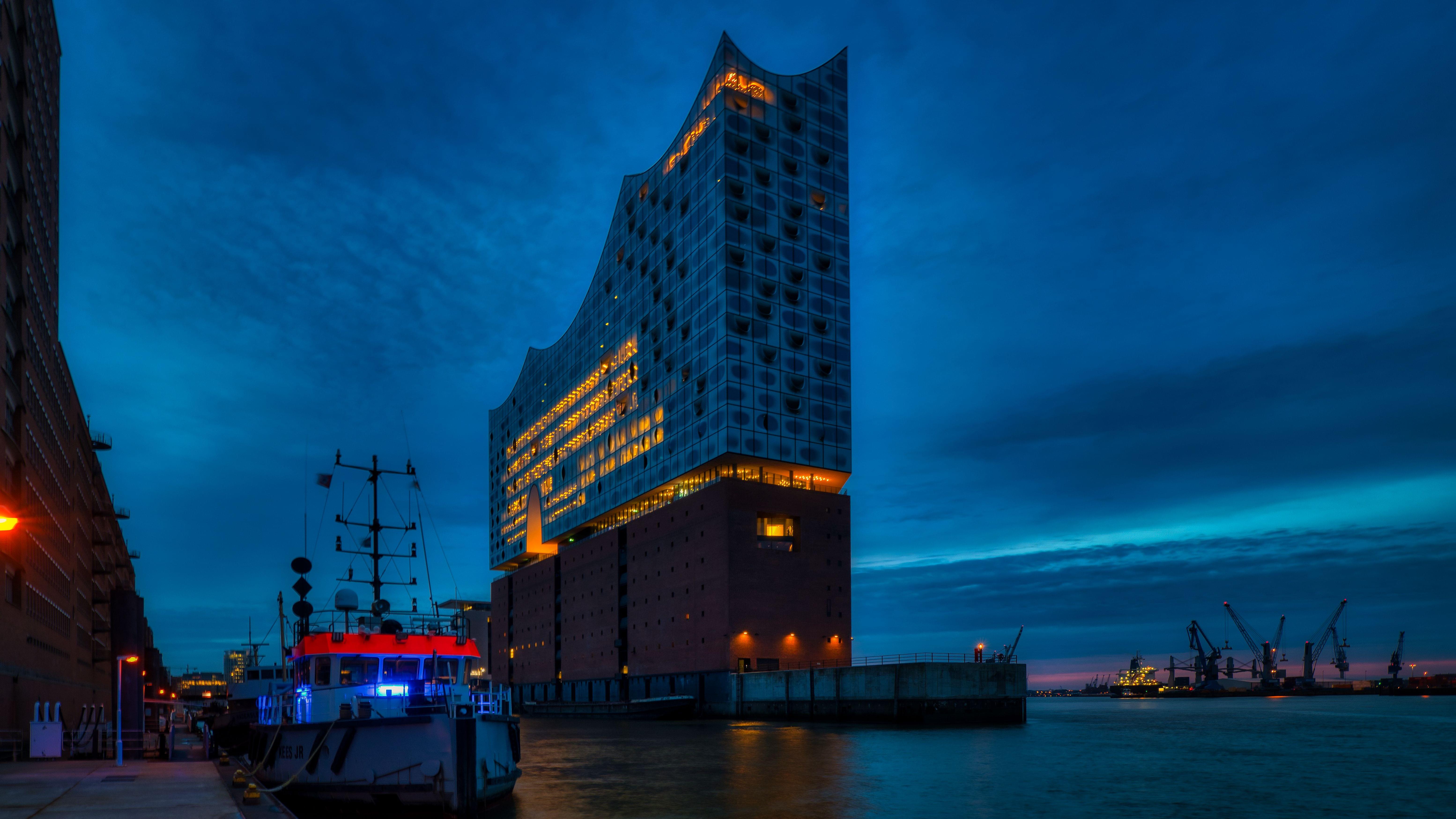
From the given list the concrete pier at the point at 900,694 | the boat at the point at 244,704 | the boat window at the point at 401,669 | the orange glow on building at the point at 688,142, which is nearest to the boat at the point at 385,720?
the boat window at the point at 401,669

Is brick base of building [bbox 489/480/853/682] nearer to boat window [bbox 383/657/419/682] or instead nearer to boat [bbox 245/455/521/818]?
boat [bbox 245/455/521/818]

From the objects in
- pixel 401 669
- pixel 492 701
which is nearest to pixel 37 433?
pixel 401 669

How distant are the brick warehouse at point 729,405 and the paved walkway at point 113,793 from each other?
6718 centimetres

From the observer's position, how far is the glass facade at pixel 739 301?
319 feet

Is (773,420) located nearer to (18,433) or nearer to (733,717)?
(733,717)

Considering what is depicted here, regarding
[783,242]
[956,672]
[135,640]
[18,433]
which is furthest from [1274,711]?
[18,433]

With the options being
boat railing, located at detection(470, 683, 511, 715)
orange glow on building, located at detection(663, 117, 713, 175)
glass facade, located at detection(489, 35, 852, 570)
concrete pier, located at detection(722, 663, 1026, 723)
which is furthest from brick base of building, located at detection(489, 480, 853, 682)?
boat railing, located at detection(470, 683, 511, 715)

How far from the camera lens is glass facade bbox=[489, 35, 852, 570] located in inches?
3829

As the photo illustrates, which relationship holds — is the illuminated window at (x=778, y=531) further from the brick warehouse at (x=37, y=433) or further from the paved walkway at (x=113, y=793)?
the paved walkway at (x=113, y=793)

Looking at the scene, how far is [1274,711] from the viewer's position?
424 feet

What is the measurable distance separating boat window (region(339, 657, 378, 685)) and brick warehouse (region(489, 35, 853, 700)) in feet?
211

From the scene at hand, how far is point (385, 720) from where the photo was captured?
25297mm

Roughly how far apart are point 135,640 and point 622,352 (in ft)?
243

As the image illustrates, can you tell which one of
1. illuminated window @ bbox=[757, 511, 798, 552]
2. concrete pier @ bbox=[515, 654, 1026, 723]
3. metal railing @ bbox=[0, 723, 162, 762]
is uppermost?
illuminated window @ bbox=[757, 511, 798, 552]
